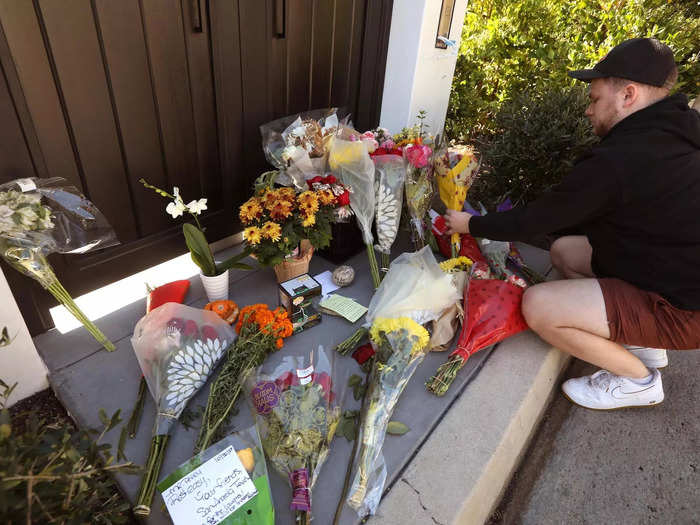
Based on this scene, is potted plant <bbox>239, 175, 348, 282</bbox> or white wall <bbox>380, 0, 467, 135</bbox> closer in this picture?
potted plant <bbox>239, 175, 348, 282</bbox>

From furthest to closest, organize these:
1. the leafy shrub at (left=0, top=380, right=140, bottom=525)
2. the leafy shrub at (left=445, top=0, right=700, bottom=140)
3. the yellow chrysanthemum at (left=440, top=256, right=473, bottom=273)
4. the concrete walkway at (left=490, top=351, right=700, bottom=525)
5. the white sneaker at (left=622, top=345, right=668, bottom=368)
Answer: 1. the leafy shrub at (left=445, top=0, right=700, bottom=140)
2. the yellow chrysanthemum at (left=440, top=256, right=473, bottom=273)
3. the white sneaker at (left=622, top=345, right=668, bottom=368)
4. the concrete walkway at (left=490, top=351, right=700, bottom=525)
5. the leafy shrub at (left=0, top=380, right=140, bottom=525)

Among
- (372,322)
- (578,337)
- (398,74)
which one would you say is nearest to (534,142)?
(398,74)

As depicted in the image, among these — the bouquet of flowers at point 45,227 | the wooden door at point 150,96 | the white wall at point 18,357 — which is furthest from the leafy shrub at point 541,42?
the white wall at point 18,357

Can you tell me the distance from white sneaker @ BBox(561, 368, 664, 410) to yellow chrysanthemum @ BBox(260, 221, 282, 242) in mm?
1704

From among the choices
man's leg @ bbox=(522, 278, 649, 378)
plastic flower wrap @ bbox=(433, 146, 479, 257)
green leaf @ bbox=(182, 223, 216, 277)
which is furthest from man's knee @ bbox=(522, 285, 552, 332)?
green leaf @ bbox=(182, 223, 216, 277)

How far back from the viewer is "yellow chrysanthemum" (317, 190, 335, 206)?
6.81 ft

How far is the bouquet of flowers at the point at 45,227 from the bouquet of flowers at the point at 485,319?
160 cm

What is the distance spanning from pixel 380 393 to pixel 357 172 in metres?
1.12

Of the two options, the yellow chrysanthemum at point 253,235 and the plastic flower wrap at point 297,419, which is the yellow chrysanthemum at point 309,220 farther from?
the plastic flower wrap at point 297,419

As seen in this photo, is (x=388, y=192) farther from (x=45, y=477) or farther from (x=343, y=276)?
(x=45, y=477)

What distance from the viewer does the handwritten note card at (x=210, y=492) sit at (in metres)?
1.26

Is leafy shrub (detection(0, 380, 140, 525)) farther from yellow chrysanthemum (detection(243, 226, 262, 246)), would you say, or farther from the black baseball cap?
the black baseball cap

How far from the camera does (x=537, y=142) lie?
308 centimetres

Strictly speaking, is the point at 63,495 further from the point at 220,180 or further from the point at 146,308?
the point at 220,180
